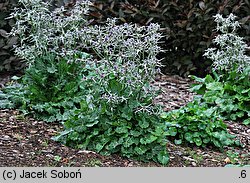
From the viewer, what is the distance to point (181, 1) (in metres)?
7.41

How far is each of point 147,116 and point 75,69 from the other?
1.25m

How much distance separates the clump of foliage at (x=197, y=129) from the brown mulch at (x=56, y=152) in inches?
3.0

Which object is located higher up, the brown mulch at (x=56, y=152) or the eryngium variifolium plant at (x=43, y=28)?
the eryngium variifolium plant at (x=43, y=28)

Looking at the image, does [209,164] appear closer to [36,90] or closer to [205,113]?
[205,113]

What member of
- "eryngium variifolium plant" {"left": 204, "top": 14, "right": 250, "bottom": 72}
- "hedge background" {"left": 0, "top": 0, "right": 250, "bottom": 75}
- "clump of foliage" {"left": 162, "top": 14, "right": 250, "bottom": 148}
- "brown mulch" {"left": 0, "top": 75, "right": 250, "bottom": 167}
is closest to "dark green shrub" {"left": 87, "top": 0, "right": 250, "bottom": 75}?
"hedge background" {"left": 0, "top": 0, "right": 250, "bottom": 75}

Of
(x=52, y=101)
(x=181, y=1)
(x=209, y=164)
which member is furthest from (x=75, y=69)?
(x=181, y=1)

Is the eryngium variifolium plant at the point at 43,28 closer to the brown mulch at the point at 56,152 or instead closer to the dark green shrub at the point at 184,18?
the brown mulch at the point at 56,152

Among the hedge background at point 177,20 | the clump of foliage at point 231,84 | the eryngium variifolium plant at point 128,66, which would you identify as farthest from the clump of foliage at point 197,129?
the hedge background at point 177,20

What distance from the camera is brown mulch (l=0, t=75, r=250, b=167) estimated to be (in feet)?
14.0

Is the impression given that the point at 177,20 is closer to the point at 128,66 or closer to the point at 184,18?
the point at 184,18

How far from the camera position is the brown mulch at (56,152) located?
425cm

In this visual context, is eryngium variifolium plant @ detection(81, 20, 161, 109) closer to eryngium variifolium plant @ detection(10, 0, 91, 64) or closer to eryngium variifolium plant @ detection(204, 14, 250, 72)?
eryngium variifolium plant @ detection(10, 0, 91, 64)

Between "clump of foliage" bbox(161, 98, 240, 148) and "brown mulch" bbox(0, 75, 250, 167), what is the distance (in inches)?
3.0
